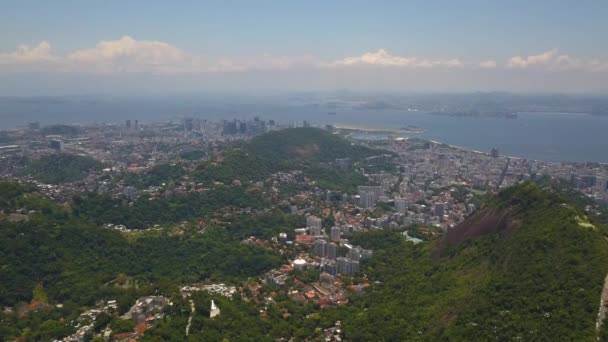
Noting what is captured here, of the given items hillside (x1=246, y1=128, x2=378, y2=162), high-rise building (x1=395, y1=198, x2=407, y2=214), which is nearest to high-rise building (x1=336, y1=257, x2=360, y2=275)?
high-rise building (x1=395, y1=198, x2=407, y2=214)

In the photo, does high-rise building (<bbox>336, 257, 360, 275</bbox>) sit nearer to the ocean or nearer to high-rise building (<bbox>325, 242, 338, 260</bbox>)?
high-rise building (<bbox>325, 242, 338, 260</bbox>)

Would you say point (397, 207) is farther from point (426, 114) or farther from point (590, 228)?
point (426, 114)

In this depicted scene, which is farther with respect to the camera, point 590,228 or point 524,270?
point 590,228

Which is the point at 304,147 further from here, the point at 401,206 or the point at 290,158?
the point at 401,206

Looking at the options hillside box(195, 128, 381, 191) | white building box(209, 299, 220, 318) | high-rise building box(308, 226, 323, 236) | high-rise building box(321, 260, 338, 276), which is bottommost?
high-rise building box(321, 260, 338, 276)

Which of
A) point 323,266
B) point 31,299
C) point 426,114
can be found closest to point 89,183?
point 31,299

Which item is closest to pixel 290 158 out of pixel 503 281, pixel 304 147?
pixel 304 147
